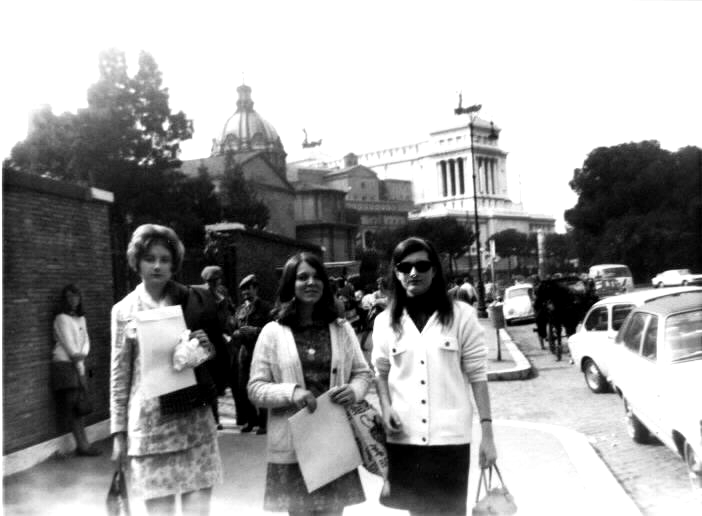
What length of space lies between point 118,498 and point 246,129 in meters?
3.64

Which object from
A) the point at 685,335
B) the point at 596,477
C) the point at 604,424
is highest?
the point at 685,335

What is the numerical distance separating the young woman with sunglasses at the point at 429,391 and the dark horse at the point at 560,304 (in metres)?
Result: 11.1

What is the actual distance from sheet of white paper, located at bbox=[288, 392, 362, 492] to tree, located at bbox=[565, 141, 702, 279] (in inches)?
123

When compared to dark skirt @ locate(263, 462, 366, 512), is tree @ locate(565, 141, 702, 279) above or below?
above

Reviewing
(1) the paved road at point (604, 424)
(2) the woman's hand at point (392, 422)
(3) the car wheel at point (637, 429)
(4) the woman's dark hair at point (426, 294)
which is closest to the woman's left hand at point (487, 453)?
(2) the woman's hand at point (392, 422)

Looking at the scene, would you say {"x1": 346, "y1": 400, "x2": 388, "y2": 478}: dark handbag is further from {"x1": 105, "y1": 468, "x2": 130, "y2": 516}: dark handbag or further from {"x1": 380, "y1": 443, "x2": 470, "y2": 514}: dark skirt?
{"x1": 105, "y1": 468, "x2": 130, "y2": 516}: dark handbag

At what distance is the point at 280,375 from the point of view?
3.24m

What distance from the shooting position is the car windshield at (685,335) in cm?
540

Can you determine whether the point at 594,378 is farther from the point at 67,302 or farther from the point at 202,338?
the point at 202,338

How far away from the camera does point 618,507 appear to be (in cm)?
462

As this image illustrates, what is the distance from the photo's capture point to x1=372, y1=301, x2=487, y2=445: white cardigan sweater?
3.10 m

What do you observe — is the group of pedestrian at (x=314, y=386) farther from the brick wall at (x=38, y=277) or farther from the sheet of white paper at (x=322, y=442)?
the brick wall at (x=38, y=277)

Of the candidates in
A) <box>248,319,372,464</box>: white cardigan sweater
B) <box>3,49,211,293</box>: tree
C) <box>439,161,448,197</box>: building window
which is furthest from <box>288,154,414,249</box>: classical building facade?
<box>248,319,372,464</box>: white cardigan sweater

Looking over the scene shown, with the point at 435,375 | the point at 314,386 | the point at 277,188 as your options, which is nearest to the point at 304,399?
the point at 314,386
